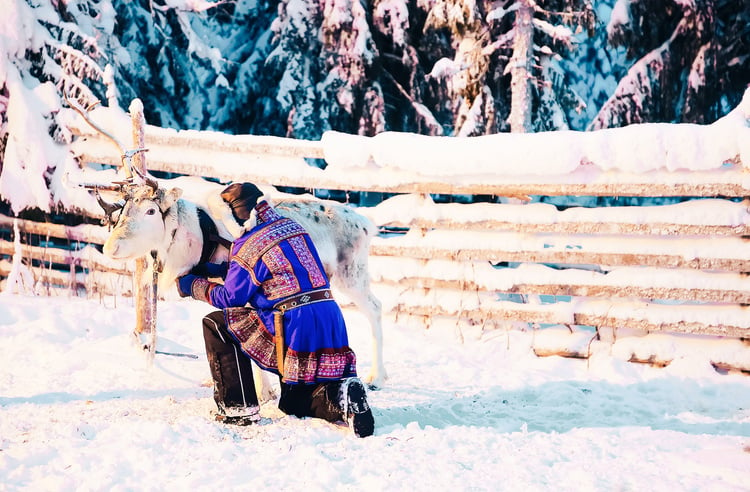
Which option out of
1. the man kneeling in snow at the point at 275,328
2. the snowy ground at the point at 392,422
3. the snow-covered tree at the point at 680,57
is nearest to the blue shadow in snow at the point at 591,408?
the snowy ground at the point at 392,422

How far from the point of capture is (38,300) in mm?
6355

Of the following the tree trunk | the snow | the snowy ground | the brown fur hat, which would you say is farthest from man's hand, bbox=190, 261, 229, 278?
the tree trunk

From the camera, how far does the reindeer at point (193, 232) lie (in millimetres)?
3992

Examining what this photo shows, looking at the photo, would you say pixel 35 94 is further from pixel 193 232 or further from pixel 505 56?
pixel 505 56

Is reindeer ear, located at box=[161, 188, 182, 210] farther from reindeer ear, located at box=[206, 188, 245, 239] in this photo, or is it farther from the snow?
the snow

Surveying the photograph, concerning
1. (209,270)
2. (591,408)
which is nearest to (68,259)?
(209,270)

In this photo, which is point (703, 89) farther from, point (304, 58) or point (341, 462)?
point (341, 462)

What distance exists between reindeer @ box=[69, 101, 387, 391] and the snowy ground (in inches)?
31.1

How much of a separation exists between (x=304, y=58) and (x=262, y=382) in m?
9.31

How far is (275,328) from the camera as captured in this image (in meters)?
3.66

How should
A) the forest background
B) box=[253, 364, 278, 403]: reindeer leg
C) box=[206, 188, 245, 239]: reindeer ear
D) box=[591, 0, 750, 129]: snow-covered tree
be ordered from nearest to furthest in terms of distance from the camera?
box=[206, 188, 245, 239]: reindeer ear, box=[253, 364, 278, 403]: reindeer leg, the forest background, box=[591, 0, 750, 129]: snow-covered tree

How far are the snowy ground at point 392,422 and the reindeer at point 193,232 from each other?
0.79 metres

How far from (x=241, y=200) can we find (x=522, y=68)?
22.0 ft

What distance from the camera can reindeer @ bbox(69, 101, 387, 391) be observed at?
399cm
